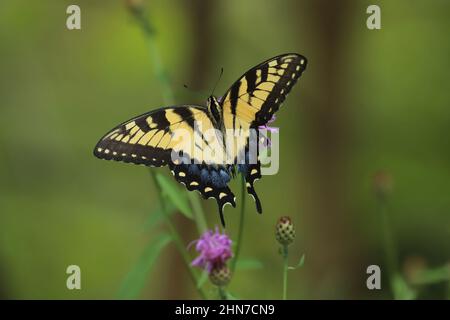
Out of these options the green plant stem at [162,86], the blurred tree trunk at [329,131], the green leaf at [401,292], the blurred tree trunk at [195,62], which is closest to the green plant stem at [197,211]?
the green plant stem at [162,86]

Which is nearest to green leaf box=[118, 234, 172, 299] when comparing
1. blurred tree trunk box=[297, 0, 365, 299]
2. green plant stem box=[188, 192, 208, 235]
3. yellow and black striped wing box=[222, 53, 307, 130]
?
green plant stem box=[188, 192, 208, 235]

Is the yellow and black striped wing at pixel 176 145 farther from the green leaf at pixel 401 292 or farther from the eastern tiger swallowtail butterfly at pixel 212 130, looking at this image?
the green leaf at pixel 401 292

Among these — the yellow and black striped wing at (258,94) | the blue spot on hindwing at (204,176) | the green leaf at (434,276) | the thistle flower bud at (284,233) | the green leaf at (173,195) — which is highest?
the yellow and black striped wing at (258,94)

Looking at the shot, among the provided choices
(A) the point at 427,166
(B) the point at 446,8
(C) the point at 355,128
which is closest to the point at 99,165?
(C) the point at 355,128

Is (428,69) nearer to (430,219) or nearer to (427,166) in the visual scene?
(427,166)

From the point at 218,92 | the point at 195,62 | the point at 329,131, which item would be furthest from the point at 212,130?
the point at 218,92

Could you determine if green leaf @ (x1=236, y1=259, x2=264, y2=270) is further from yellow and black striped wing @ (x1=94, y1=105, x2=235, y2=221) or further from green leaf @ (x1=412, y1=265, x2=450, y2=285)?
green leaf @ (x1=412, y1=265, x2=450, y2=285)

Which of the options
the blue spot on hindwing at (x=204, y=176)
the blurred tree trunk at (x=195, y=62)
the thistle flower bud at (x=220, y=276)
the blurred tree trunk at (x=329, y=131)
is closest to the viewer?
the thistle flower bud at (x=220, y=276)

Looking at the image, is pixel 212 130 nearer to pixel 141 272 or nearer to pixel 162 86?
pixel 162 86

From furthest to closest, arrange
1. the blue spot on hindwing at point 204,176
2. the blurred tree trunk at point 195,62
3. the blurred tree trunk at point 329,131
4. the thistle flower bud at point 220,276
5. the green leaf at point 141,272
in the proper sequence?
1. the blurred tree trunk at point 329,131
2. the blurred tree trunk at point 195,62
3. the blue spot on hindwing at point 204,176
4. the green leaf at point 141,272
5. the thistle flower bud at point 220,276
